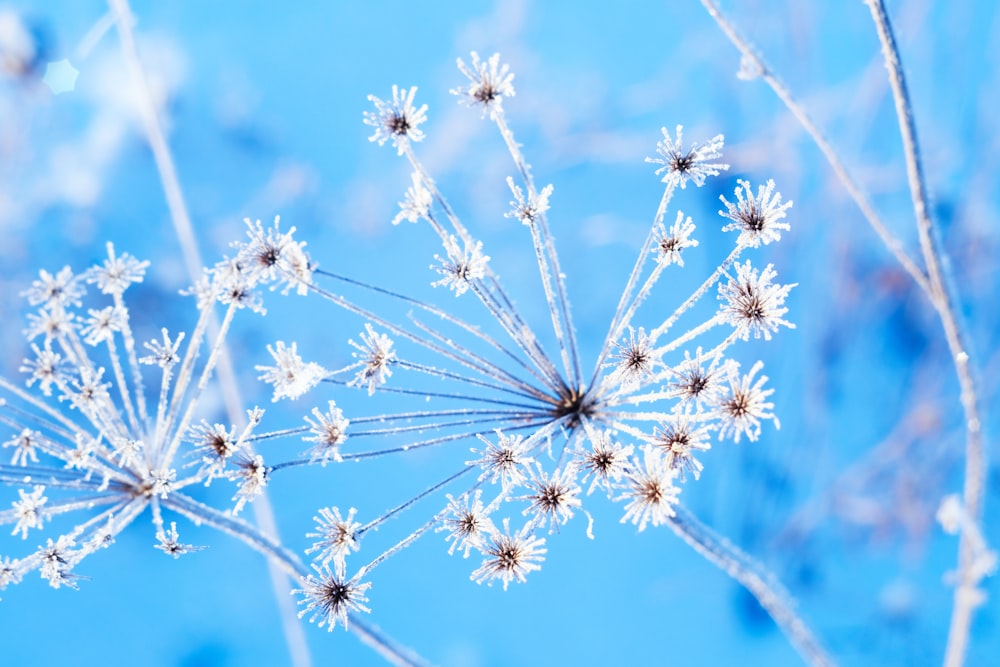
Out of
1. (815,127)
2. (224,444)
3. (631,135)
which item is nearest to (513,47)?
(631,135)

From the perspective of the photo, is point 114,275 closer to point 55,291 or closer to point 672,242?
point 55,291

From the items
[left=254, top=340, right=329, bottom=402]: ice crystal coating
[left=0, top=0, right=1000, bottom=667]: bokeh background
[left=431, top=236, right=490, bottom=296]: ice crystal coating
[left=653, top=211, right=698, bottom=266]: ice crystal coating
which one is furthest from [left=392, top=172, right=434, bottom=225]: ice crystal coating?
[left=0, top=0, right=1000, bottom=667]: bokeh background

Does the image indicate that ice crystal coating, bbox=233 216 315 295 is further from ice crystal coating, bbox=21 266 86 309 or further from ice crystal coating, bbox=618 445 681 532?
ice crystal coating, bbox=618 445 681 532

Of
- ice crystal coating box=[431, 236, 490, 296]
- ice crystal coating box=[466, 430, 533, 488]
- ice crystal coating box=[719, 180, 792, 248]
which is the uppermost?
ice crystal coating box=[431, 236, 490, 296]

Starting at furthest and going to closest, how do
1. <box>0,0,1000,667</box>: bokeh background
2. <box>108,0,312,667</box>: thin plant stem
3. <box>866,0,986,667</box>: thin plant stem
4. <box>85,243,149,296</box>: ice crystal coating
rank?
1. <box>0,0,1000,667</box>: bokeh background
2. <box>108,0,312,667</box>: thin plant stem
3. <box>85,243,149,296</box>: ice crystal coating
4. <box>866,0,986,667</box>: thin plant stem

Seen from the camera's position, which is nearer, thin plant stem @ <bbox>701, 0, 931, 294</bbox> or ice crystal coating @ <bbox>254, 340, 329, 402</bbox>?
thin plant stem @ <bbox>701, 0, 931, 294</bbox>

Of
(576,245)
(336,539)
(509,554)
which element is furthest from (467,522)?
(576,245)

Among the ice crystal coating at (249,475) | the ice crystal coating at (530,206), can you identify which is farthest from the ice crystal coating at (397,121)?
the ice crystal coating at (249,475)
